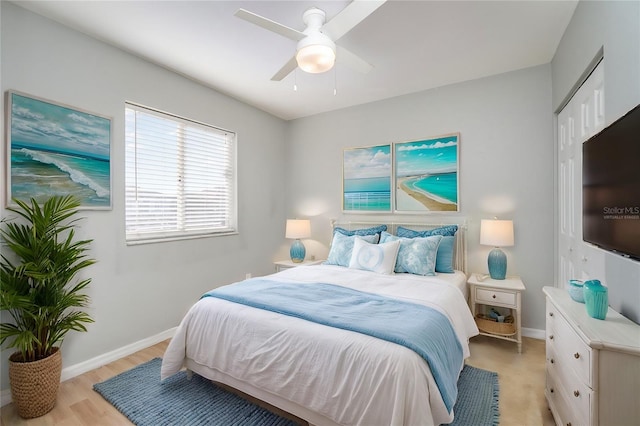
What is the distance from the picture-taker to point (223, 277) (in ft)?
12.2

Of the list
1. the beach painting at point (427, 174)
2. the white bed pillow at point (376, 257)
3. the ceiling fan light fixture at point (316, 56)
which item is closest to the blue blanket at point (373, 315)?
the white bed pillow at point (376, 257)

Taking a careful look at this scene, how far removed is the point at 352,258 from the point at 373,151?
1565 mm

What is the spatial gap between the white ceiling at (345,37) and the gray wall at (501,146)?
0.67 ft

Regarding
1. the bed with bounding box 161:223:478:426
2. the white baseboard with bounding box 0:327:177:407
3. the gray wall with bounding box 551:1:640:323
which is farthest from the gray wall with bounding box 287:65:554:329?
the white baseboard with bounding box 0:327:177:407

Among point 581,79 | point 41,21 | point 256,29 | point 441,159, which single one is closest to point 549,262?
point 441,159

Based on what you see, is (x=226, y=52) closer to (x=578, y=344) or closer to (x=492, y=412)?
(x=578, y=344)

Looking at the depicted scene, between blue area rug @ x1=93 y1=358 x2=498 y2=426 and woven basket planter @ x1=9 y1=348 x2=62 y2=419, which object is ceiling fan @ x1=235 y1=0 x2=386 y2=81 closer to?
blue area rug @ x1=93 y1=358 x2=498 y2=426

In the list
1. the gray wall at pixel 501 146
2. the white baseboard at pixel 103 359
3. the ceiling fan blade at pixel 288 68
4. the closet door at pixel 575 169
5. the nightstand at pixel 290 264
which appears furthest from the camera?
the nightstand at pixel 290 264

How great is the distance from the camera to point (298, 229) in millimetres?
4160

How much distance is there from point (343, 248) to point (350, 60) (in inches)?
78.6

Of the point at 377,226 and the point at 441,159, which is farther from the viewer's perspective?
the point at 377,226

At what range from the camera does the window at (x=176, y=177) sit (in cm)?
287

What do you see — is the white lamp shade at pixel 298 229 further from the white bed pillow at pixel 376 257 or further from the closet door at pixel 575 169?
the closet door at pixel 575 169

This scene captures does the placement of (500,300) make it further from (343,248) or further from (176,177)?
(176,177)
